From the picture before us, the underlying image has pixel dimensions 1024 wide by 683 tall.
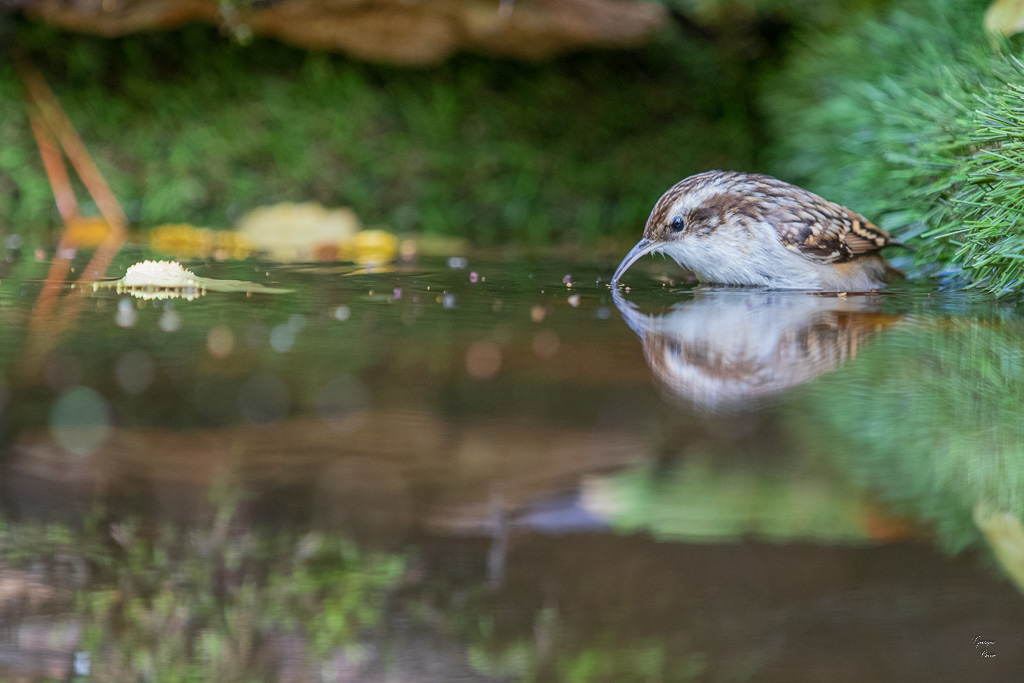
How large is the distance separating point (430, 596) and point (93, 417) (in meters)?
0.86

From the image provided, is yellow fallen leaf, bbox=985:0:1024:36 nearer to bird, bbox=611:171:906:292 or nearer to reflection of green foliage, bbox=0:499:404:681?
bird, bbox=611:171:906:292

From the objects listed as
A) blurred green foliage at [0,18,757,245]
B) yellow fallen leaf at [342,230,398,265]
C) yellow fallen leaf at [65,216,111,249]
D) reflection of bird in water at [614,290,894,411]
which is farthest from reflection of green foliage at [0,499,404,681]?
blurred green foliage at [0,18,757,245]

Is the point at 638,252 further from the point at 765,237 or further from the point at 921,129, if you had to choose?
the point at 921,129

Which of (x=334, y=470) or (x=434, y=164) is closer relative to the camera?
(x=334, y=470)

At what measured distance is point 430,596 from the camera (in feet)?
3.56

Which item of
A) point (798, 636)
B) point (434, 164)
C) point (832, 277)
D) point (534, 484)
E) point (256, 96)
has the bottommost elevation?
point (798, 636)

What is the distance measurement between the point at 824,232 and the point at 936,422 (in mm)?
1606

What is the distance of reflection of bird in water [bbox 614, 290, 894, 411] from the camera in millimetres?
1953

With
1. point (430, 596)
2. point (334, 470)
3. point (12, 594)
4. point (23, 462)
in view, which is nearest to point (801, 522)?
point (430, 596)

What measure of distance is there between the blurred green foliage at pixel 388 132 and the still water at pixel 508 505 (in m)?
2.95

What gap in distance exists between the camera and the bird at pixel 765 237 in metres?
3.22

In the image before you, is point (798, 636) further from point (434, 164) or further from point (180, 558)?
point (434, 164)

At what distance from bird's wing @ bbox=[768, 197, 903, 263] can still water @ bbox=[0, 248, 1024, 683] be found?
851 mm

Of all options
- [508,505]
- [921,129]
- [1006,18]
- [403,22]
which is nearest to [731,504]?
[508,505]
